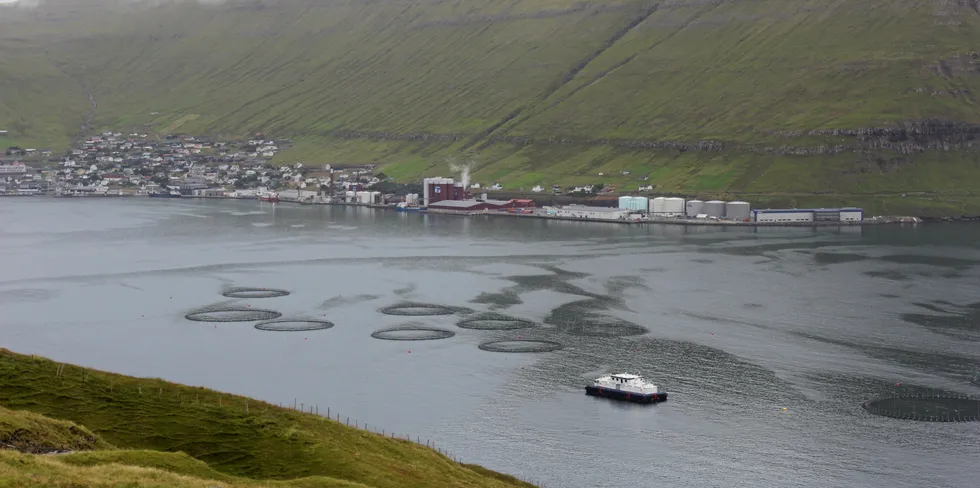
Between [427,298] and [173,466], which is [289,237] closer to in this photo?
[427,298]

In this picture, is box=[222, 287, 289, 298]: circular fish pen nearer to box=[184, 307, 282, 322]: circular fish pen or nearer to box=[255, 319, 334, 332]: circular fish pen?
box=[184, 307, 282, 322]: circular fish pen

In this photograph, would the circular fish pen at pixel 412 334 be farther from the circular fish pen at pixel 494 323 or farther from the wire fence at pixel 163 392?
the wire fence at pixel 163 392

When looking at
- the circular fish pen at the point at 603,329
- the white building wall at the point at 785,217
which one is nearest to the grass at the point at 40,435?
the circular fish pen at the point at 603,329

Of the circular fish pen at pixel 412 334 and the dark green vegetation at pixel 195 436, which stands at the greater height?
the dark green vegetation at pixel 195 436

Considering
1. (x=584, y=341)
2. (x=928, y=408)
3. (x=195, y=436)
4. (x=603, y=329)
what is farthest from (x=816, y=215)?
(x=195, y=436)

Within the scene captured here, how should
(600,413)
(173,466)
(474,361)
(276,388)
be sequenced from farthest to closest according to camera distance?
1. (474,361)
2. (276,388)
3. (600,413)
4. (173,466)

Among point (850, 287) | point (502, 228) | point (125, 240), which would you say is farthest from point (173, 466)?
point (502, 228)

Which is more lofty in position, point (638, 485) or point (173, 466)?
point (173, 466)
